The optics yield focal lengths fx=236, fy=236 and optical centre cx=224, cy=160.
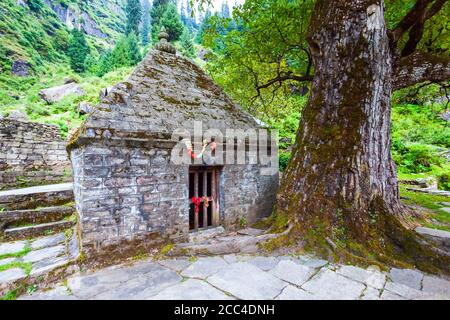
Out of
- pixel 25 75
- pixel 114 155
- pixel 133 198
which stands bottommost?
pixel 133 198

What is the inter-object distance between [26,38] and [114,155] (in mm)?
42847

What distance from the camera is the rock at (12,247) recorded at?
433cm

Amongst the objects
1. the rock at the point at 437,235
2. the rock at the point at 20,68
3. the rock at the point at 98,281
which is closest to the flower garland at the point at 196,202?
the rock at the point at 98,281

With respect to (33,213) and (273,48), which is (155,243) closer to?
(33,213)

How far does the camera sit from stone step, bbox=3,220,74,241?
4988 mm

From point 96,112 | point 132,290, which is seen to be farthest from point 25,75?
point 132,290

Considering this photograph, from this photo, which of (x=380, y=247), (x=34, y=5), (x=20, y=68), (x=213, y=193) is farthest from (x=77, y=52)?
(x=380, y=247)

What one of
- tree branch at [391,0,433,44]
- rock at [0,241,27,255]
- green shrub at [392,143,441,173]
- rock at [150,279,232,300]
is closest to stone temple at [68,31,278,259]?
rock at [0,241,27,255]

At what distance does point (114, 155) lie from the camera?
4066 millimetres

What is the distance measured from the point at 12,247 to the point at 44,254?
1083 mm

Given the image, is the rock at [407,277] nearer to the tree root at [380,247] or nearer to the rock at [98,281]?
the tree root at [380,247]

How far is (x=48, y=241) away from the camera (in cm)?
490

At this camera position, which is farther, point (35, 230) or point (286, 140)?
point (286, 140)

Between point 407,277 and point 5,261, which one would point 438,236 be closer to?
point 407,277
